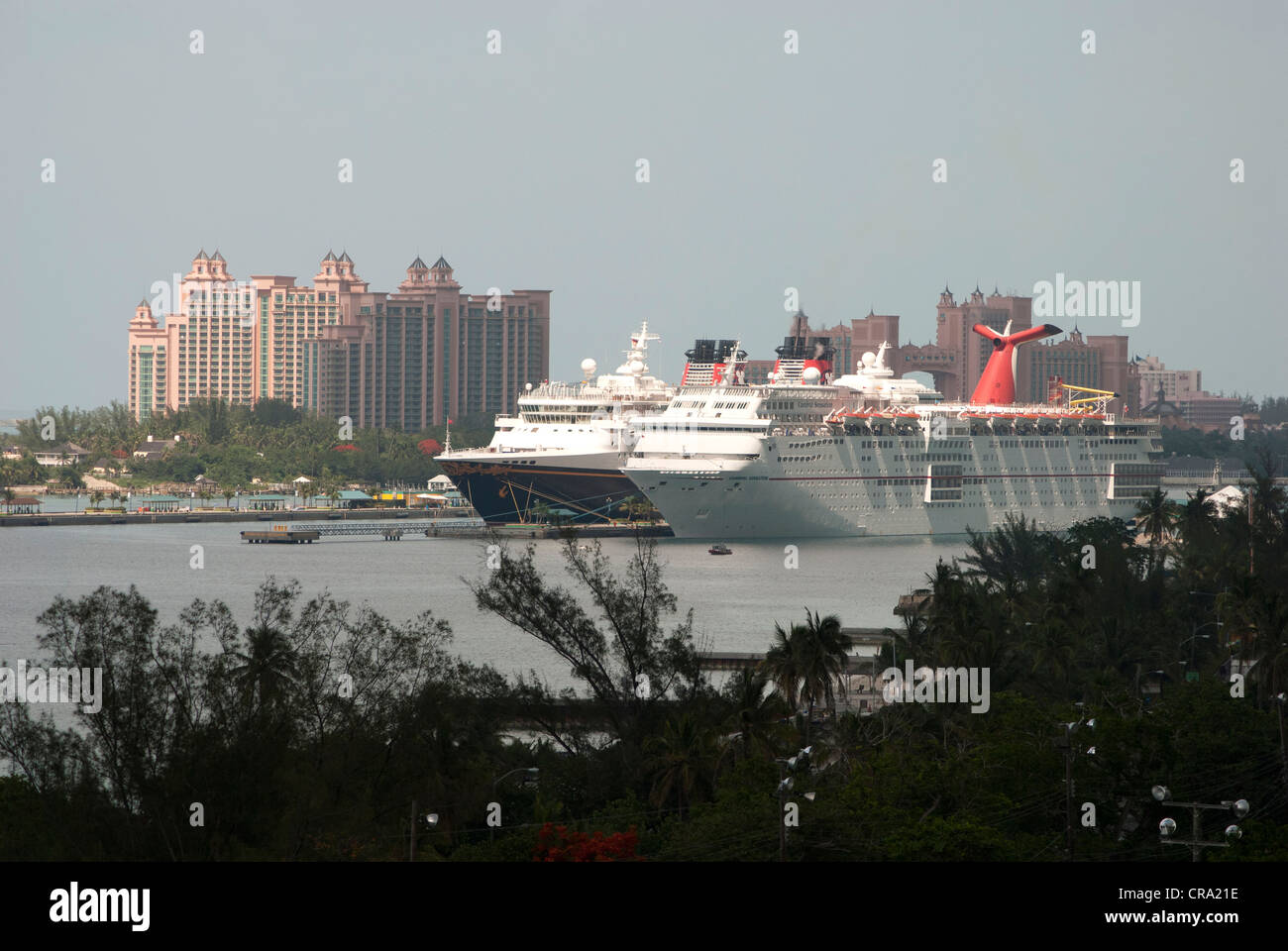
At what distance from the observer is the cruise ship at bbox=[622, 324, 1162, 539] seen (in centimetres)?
4266

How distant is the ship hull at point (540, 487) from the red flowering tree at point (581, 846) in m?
34.3

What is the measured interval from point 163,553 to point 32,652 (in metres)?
20.5

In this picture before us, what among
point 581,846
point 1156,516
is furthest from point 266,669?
point 1156,516

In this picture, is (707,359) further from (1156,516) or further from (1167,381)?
(1167,381)

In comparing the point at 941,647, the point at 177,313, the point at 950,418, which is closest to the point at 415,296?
the point at 177,313

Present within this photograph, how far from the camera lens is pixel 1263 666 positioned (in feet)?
50.3

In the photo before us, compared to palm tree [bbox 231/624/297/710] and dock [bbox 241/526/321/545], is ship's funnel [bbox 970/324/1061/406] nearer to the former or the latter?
dock [bbox 241/526/321/545]

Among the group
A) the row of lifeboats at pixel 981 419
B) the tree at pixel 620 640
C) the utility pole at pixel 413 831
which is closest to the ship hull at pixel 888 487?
the row of lifeboats at pixel 981 419

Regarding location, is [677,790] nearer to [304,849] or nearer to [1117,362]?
[304,849]

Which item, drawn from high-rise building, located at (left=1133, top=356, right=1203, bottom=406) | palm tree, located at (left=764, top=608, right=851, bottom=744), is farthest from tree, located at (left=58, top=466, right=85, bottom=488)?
high-rise building, located at (left=1133, top=356, right=1203, bottom=406)

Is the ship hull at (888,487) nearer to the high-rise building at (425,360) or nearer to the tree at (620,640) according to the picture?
the tree at (620,640)

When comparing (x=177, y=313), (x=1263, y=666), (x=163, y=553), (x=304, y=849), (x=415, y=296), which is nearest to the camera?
(x=304, y=849)

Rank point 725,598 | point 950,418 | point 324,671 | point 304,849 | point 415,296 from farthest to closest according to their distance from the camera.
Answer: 1. point 415,296
2. point 950,418
3. point 725,598
4. point 324,671
5. point 304,849

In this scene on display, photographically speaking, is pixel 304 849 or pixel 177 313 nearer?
pixel 304 849
